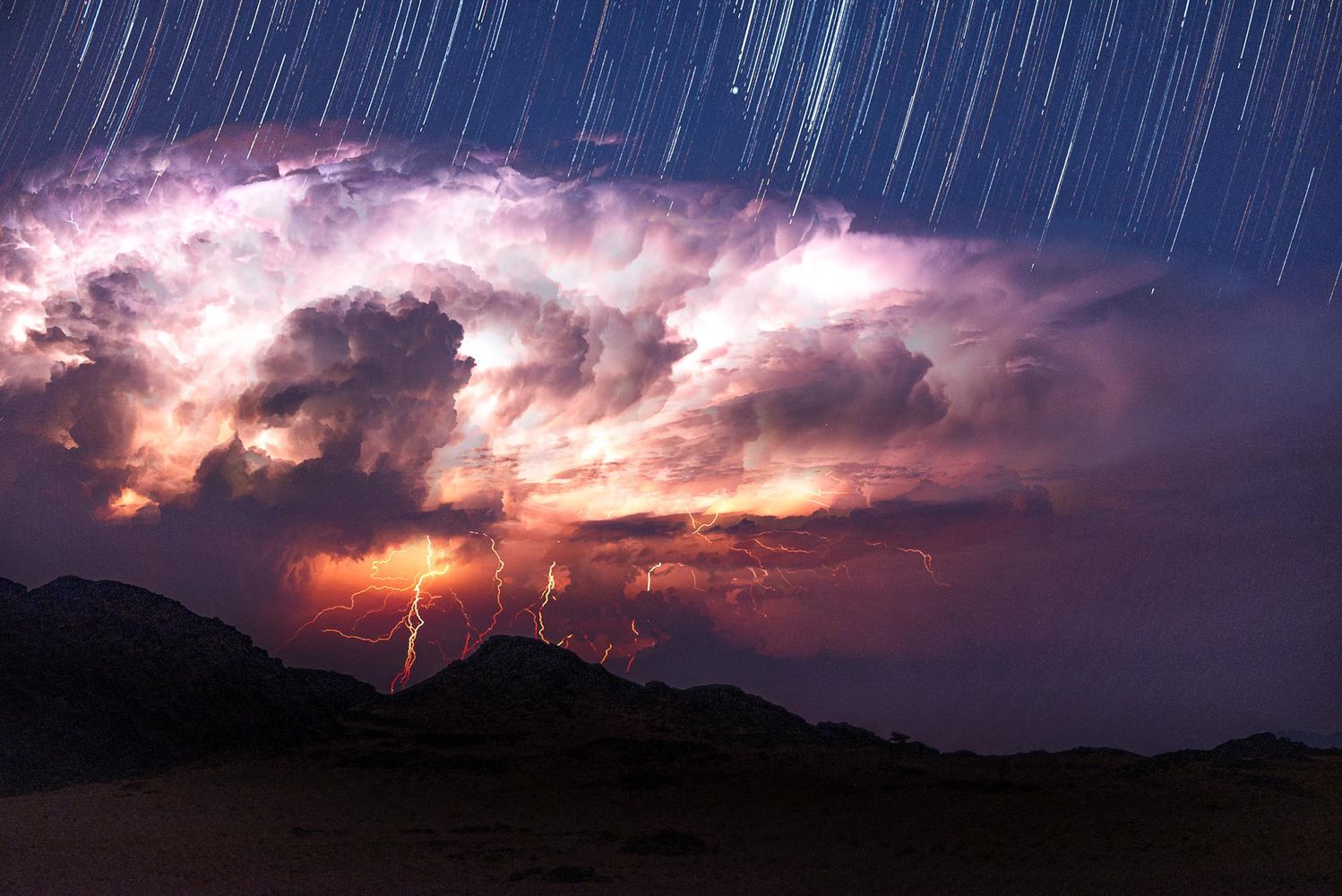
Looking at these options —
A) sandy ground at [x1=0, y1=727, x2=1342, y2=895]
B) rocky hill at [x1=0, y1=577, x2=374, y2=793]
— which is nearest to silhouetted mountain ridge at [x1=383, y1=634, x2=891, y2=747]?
sandy ground at [x1=0, y1=727, x2=1342, y2=895]

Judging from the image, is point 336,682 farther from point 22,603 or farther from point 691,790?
point 691,790

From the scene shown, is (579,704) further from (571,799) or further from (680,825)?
(680,825)

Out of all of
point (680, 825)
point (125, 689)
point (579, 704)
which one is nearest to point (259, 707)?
point (125, 689)

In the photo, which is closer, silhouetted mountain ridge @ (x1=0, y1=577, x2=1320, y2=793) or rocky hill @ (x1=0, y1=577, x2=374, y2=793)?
rocky hill @ (x1=0, y1=577, x2=374, y2=793)

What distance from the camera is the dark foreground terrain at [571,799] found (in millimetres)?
26719

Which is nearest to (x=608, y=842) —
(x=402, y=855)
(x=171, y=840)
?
(x=402, y=855)

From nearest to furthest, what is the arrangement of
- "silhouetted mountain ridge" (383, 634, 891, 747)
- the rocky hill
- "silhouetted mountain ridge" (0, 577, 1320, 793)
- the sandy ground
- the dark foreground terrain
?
the sandy ground
the dark foreground terrain
the rocky hill
"silhouetted mountain ridge" (0, 577, 1320, 793)
"silhouetted mountain ridge" (383, 634, 891, 747)

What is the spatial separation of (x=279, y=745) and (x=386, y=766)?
7709mm

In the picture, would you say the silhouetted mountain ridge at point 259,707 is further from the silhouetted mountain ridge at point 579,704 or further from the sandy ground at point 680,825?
the sandy ground at point 680,825

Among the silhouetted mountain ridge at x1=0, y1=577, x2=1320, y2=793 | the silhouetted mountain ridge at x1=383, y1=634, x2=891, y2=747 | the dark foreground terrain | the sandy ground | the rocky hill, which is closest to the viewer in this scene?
the sandy ground

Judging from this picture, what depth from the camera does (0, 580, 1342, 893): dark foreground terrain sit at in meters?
26.7

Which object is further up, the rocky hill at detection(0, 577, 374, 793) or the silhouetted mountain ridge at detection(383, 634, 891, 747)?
the silhouetted mountain ridge at detection(383, 634, 891, 747)

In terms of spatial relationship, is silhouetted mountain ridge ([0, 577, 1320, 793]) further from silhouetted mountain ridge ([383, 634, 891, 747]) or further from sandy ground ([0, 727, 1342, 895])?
sandy ground ([0, 727, 1342, 895])

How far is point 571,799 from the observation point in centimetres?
4009
